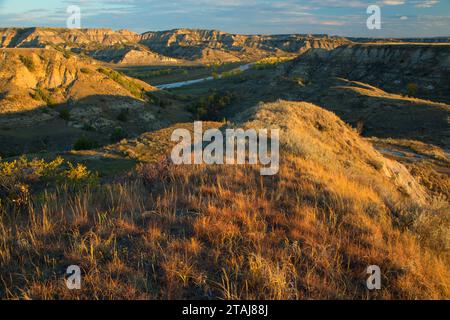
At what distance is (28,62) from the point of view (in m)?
46.0

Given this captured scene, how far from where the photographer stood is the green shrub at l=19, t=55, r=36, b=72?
150 ft

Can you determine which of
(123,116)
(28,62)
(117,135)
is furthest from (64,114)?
(28,62)

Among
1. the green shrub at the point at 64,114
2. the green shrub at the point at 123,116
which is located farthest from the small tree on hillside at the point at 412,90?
the green shrub at the point at 64,114

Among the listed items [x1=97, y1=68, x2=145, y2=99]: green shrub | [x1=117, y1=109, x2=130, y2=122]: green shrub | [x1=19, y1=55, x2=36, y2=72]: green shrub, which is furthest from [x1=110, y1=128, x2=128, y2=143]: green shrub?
[x1=19, y1=55, x2=36, y2=72]: green shrub

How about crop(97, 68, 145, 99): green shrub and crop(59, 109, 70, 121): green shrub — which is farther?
crop(97, 68, 145, 99): green shrub

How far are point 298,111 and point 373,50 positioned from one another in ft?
212

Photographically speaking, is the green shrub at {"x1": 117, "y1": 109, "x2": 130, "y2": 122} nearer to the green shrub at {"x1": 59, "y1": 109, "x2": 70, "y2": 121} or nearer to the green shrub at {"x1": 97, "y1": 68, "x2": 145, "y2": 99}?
the green shrub at {"x1": 59, "y1": 109, "x2": 70, "y2": 121}

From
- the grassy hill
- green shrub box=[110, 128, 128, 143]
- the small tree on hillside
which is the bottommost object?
green shrub box=[110, 128, 128, 143]

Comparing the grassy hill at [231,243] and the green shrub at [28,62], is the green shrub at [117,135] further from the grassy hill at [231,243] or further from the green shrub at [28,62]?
the grassy hill at [231,243]

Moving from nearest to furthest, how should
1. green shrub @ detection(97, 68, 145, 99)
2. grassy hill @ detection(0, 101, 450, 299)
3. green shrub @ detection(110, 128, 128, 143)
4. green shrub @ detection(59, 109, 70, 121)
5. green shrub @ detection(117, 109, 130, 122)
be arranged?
grassy hill @ detection(0, 101, 450, 299)
green shrub @ detection(110, 128, 128, 143)
green shrub @ detection(59, 109, 70, 121)
green shrub @ detection(117, 109, 130, 122)
green shrub @ detection(97, 68, 145, 99)

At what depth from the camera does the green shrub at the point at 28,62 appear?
150ft

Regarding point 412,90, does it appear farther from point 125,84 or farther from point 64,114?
point 64,114

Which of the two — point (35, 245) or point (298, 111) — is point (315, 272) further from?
point (298, 111)

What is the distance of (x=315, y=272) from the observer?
388cm
